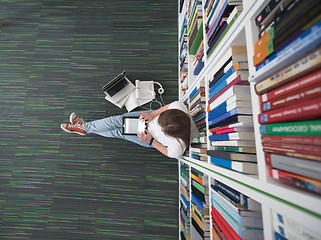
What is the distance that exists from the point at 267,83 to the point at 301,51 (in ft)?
0.44

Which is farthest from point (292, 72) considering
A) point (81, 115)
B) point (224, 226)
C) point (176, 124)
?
point (81, 115)

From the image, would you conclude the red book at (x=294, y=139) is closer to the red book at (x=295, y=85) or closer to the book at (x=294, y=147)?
the book at (x=294, y=147)

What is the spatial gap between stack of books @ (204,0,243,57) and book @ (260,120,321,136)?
57 centimetres

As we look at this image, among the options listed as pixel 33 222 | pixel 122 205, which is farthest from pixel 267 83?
pixel 33 222

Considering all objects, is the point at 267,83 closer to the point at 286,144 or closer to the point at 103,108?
the point at 286,144

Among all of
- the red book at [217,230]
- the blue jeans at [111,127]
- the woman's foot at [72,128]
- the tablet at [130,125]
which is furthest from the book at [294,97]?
the woman's foot at [72,128]

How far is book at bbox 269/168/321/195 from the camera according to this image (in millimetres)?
403

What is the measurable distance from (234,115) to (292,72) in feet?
1.00

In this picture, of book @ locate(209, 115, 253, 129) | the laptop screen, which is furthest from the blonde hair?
the laptop screen

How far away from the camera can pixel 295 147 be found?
1.48 ft

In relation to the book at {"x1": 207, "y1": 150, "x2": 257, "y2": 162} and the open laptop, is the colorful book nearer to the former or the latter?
the book at {"x1": 207, "y1": 150, "x2": 257, "y2": 162}

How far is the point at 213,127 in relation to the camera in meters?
0.97

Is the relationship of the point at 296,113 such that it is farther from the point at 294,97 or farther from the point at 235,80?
→ the point at 235,80

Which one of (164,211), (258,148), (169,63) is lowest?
(164,211)
